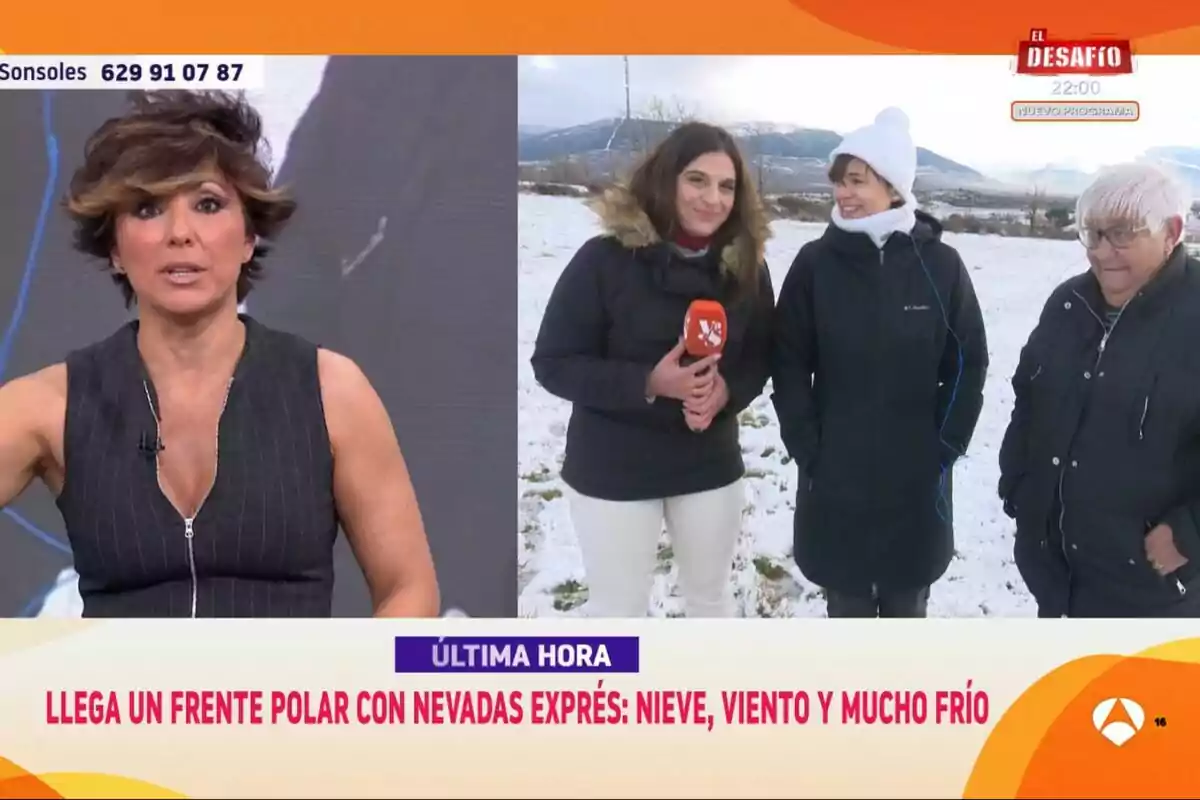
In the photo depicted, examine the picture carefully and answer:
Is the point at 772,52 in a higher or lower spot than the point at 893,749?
higher

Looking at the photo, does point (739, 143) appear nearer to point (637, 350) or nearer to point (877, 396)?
point (637, 350)

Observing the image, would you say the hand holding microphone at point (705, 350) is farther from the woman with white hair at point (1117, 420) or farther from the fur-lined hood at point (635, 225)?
the woman with white hair at point (1117, 420)

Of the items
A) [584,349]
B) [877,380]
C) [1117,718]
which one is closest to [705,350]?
[584,349]

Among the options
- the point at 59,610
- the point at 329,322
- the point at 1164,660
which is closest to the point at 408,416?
the point at 329,322

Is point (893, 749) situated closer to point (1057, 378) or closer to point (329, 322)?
point (1057, 378)

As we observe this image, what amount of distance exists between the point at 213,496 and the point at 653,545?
2.80 feet

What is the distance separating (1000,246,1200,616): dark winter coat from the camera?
6.29ft

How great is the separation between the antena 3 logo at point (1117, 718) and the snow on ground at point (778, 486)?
0.77ft

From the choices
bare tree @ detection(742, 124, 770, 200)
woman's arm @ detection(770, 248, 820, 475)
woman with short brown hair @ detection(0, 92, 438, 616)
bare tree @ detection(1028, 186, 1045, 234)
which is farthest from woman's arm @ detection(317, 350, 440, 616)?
bare tree @ detection(1028, 186, 1045, 234)

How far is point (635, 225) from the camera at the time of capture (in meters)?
1.93

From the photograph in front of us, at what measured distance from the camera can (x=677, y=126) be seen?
192 centimetres

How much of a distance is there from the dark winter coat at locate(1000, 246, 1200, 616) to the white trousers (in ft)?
1.88

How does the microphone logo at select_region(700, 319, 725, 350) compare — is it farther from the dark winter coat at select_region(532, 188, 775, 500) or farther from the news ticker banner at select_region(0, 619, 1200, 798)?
the news ticker banner at select_region(0, 619, 1200, 798)

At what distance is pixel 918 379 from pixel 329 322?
1161mm
